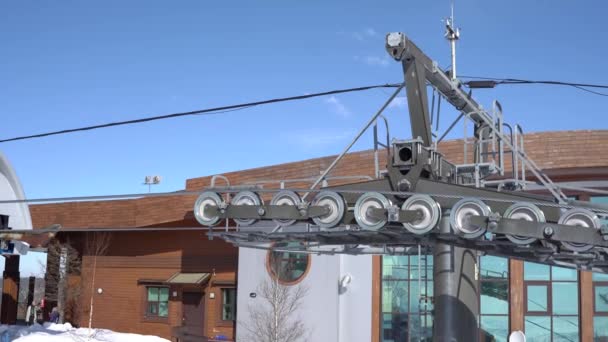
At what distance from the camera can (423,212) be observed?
9.95 m

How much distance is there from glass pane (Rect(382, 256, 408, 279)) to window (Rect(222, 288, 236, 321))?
7849 mm

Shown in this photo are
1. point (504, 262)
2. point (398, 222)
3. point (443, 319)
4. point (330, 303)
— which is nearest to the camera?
point (398, 222)

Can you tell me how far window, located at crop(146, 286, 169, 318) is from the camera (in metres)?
33.1

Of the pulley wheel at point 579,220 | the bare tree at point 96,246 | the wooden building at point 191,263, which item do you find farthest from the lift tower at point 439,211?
Answer: the bare tree at point 96,246

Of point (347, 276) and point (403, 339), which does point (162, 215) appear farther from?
point (403, 339)

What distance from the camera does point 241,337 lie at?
28672 millimetres

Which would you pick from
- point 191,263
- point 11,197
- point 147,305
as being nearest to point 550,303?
point 191,263

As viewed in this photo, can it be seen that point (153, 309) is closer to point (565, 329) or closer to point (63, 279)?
point (63, 279)

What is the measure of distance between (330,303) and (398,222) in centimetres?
1675

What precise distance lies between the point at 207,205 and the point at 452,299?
13.8ft

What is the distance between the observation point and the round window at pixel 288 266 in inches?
1078

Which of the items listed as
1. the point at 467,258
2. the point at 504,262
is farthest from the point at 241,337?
the point at 467,258

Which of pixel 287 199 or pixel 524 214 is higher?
pixel 287 199

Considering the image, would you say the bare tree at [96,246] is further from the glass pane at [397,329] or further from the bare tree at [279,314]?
the glass pane at [397,329]
